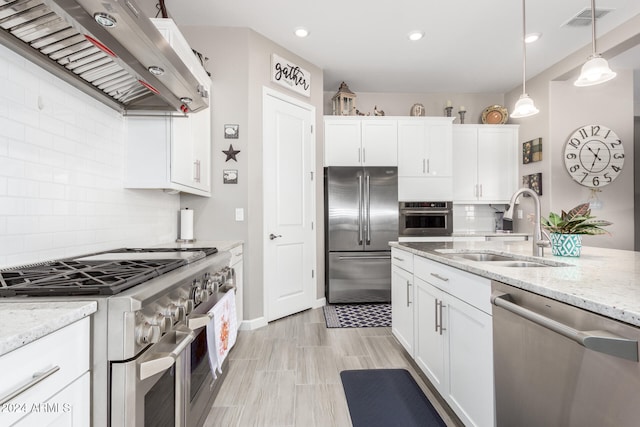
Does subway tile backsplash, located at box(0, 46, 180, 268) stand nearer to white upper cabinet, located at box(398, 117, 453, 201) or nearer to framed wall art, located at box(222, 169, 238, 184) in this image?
framed wall art, located at box(222, 169, 238, 184)

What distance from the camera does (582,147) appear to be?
13.1 feet

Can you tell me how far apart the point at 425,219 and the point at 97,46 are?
3939mm

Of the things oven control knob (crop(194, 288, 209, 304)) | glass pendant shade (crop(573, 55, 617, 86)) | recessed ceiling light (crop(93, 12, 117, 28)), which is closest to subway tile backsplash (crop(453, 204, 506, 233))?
glass pendant shade (crop(573, 55, 617, 86))

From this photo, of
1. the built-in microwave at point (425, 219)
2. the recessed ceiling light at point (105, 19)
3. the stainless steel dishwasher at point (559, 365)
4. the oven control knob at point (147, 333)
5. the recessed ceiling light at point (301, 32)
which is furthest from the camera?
the built-in microwave at point (425, 219)

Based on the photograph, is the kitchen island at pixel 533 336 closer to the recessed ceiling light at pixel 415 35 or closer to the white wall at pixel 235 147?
the white wall at pixel 235 147

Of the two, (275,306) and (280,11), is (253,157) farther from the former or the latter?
(275,306)

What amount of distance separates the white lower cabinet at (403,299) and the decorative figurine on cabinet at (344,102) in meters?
2.38

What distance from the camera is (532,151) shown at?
4336 millimetres

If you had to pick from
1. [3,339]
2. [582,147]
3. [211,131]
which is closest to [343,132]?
[211,131]

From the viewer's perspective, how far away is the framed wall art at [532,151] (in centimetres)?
421

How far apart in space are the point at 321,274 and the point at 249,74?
2.39 m

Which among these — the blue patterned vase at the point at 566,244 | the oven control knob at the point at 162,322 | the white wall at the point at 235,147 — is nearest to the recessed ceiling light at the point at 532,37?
the blue patterned vase at the point at 566,244

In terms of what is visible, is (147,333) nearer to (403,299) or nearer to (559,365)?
(559,365)

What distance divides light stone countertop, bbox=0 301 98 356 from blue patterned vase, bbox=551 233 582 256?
206 centimetres
